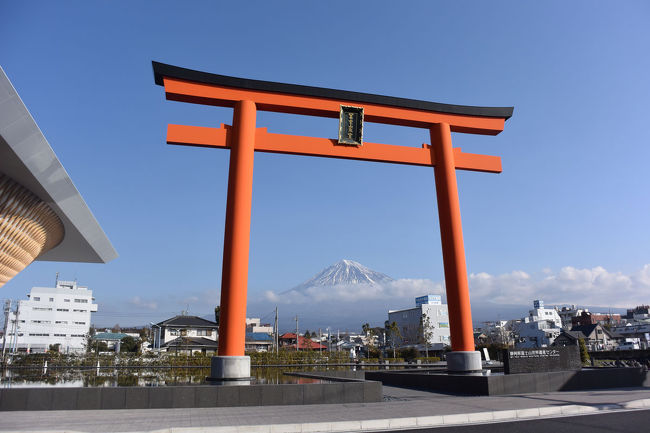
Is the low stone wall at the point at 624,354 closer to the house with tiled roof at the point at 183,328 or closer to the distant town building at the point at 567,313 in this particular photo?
the house with tiled roof at the point at 183,328

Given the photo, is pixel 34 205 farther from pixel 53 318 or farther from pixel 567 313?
pixel 567 313

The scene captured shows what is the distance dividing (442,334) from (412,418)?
77.1 meters

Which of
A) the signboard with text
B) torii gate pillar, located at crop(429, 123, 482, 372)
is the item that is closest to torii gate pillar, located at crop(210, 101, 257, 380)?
torii gate pillar, located at crop(429, 123, 482, 372)

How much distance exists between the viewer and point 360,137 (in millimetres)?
13016

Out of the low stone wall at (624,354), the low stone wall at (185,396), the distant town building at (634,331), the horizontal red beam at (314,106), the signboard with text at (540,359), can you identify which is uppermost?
the horizontal red beam at (314,106)

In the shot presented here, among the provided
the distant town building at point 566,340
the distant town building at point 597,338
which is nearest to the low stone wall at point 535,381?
the distant town building at point 566,340

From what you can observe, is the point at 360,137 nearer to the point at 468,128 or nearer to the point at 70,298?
the point at 468,128

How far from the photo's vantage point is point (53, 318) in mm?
65062

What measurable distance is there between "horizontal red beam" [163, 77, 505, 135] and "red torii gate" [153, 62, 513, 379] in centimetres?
3

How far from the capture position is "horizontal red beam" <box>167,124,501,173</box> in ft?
37.8

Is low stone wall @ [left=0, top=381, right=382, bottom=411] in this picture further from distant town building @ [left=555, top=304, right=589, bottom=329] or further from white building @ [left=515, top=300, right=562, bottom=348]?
distant town building @ [left=555, top=304, right=589, bottom=329]

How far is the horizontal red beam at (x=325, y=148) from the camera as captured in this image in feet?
37.8

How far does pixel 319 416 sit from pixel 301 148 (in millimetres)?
7562

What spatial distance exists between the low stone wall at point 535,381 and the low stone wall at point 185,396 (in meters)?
2.80
